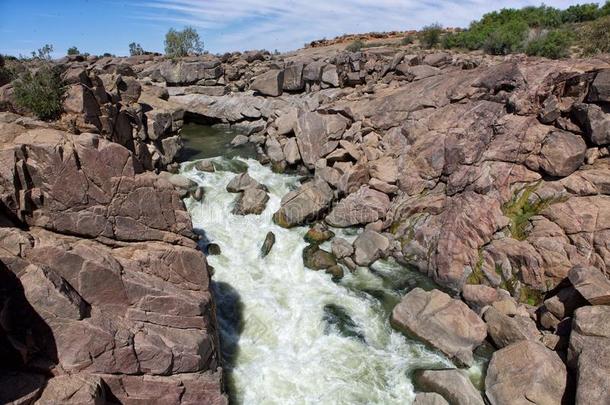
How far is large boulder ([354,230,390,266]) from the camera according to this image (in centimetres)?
2225

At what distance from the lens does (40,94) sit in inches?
621

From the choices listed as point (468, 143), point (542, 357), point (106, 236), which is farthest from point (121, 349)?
point (468, 143)

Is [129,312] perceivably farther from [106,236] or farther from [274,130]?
[274,130]

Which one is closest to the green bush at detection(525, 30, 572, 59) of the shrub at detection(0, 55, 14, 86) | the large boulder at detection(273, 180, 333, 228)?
the large boulder at detection(273, 180, 333, 228)

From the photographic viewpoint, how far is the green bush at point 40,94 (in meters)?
15.8

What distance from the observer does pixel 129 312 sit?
486 inches

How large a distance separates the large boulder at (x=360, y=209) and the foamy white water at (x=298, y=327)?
2.58 metres

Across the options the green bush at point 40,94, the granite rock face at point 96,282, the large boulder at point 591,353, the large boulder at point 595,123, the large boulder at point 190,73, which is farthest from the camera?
the large boulder at point 190,73

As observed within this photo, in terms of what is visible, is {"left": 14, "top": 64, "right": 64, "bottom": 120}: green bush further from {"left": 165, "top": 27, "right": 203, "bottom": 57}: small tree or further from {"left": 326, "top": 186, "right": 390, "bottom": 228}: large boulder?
{"left": 165, "top": 27, "right": 203, "bottom": 57}: small tree

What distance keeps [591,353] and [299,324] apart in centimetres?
1105

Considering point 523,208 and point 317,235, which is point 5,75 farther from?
point 523,208

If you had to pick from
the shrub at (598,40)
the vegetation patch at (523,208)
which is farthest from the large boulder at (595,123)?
the shrub at (598,40)

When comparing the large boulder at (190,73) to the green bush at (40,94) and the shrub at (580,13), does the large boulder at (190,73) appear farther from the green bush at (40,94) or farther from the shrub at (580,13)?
the shrub at (580,13)

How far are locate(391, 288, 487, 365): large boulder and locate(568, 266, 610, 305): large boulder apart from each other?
13.2ft
